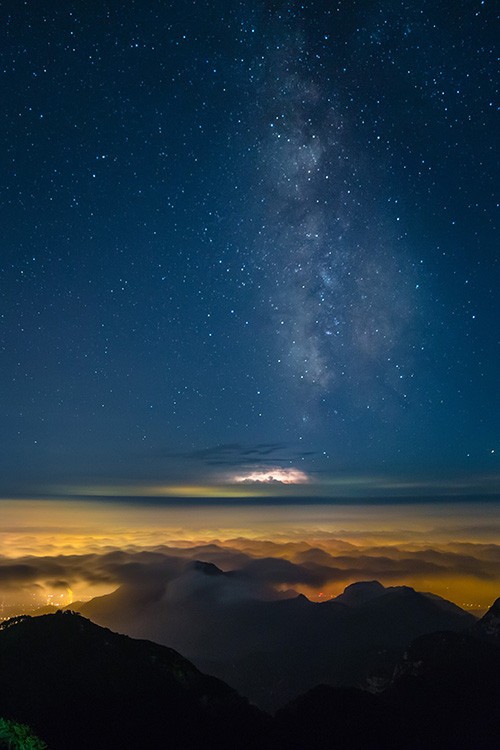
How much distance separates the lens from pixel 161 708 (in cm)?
11988

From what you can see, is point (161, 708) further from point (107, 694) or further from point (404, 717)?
point (404, 717)

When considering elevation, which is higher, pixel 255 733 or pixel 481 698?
pixel 255 733

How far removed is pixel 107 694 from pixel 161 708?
14509 mm

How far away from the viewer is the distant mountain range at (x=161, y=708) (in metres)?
108

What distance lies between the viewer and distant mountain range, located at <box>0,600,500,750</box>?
108 m

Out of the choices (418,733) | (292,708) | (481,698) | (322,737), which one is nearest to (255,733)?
(322,737)

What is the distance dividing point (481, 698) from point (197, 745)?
124444mm

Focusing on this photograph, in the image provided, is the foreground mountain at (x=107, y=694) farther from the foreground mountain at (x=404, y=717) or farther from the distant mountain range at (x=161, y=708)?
the foreground mountain at (x=404, y=717)

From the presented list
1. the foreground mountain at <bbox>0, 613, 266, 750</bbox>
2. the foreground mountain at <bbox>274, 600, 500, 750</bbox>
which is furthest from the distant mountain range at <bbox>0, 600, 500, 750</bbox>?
the foreground mountain at <bbox>274, 600, 500, 750</bbox>

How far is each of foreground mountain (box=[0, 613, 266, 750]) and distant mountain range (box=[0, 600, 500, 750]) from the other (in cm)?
27

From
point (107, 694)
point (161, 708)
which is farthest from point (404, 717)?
point (107, 694)

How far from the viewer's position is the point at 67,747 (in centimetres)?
9312

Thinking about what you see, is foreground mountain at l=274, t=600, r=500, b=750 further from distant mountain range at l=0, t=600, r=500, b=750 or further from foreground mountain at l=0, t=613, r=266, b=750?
foreground mountain at l=0, t=613, r=266, b=750

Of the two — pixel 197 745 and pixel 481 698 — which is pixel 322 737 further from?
pixel 481 698
